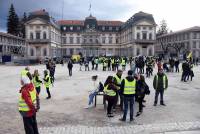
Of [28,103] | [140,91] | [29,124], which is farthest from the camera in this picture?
[140,91]

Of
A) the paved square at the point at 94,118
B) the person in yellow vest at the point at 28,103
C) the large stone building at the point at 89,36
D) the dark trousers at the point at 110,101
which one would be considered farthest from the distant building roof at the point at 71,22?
the person in yellow vest at the point at 28,103

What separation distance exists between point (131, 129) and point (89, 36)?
85.4m

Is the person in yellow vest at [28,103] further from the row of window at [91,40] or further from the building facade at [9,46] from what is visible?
the row of window at [91,40]

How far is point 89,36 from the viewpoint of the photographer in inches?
3681

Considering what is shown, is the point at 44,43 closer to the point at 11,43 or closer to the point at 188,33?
the point at 11,43

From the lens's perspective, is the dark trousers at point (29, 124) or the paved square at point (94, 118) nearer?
the dark trousers at point (29, 124)

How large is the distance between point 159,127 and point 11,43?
80.4 metres

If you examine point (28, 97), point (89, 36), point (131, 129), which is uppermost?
point (89, 36)

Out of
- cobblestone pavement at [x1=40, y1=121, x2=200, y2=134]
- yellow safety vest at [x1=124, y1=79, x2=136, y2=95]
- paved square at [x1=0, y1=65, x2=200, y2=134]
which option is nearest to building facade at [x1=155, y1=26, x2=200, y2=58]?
paved square at [x1=0, y1=65, x2=200, y2=134]

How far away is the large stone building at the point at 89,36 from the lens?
3157 inches

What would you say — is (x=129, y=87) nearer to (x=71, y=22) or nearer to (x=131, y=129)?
(x=131, y=129)

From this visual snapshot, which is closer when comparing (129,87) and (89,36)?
(129,87)

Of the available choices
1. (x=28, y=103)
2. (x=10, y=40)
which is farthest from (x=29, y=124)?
(x=10, y=40)

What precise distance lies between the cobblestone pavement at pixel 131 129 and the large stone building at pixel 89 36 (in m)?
72.0
